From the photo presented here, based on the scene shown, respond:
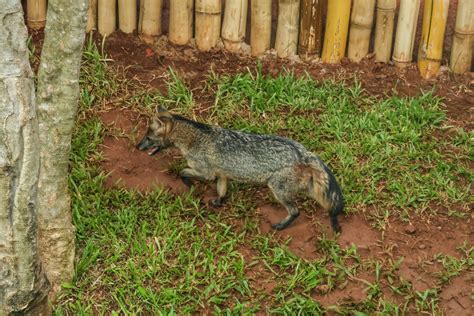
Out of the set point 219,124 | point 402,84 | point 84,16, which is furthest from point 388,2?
point 84,16

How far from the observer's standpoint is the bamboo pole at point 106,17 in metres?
8.95

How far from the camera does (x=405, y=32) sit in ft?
29.0

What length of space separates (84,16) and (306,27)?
11.8ft

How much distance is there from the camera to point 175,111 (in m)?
8.48

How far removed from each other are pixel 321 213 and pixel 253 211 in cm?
58

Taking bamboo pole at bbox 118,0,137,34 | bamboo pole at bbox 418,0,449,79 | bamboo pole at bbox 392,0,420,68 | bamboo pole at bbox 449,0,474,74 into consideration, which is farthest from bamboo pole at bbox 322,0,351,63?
bamboo pole at bbox 118,0,137,34

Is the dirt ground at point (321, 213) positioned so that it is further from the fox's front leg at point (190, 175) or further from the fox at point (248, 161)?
the fox at point (248, 161)

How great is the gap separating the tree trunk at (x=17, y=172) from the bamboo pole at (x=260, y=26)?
→ 3919 millimetres

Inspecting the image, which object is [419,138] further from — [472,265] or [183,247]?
[183,247]

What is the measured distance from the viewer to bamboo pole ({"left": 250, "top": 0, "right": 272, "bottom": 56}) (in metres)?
8.86

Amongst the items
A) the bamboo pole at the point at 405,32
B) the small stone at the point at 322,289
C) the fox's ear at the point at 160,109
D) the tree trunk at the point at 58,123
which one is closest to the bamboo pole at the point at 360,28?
the bamboo pole at the point at 405,32

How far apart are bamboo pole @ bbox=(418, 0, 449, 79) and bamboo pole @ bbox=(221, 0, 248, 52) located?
5.92 feet

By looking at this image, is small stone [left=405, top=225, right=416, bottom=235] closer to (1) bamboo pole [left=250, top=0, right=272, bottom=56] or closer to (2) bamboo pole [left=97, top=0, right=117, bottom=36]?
(1) bamboo pole [left=250, top=0, right=272, bottom=56]

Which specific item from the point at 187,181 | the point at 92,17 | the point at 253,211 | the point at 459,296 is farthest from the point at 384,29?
the point at 459,296
